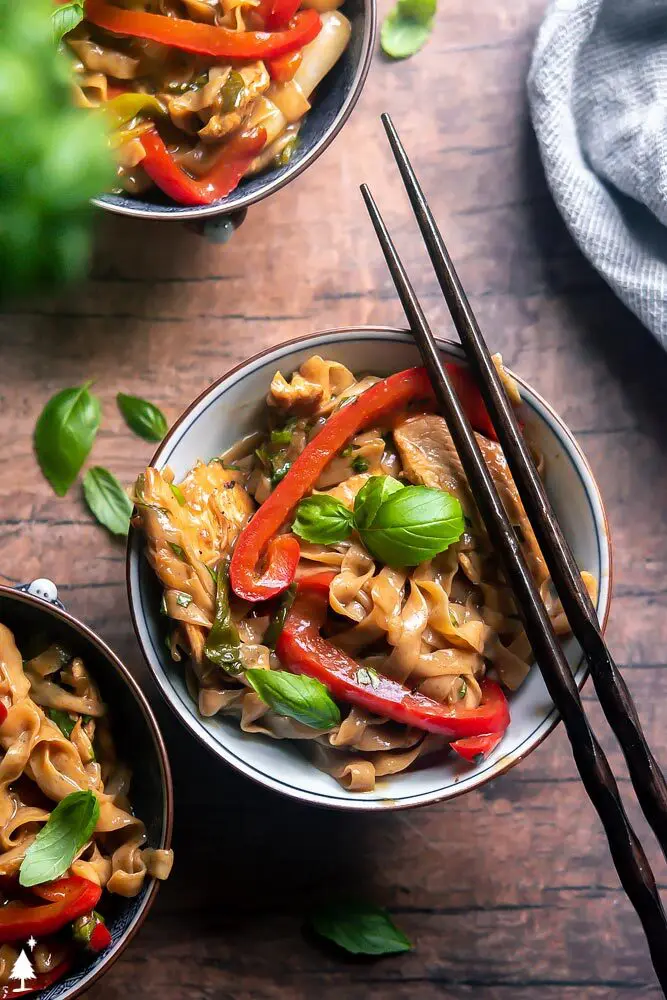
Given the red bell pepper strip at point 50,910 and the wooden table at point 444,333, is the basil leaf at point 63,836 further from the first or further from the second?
the wooden table at point 444,333

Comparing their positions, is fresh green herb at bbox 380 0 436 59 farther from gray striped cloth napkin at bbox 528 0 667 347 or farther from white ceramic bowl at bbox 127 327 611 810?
white ceramic bowl at bbox 127 327 611 810

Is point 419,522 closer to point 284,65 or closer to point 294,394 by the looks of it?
point 294,394

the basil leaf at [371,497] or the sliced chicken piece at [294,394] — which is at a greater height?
the sliced chicken piece at [294,394]

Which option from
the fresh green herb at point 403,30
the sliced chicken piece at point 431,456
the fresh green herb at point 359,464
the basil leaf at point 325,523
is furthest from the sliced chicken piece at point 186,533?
the fresh green herb at point 403,30

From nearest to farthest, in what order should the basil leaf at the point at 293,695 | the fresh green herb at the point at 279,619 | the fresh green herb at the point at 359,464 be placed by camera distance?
the basil leaf at the point at 293,695 → the fresh green herb at the point at 279,619 → the fresh green herb at the point at 359,464

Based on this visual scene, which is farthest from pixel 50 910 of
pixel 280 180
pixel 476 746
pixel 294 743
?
pixel 280 180

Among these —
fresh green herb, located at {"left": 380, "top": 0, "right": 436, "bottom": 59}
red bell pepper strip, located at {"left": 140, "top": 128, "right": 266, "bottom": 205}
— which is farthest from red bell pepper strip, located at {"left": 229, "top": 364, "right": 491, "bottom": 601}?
fresh green herb, located at {"left": 380, "top": 0, "right": 436, "bottom": 59}
